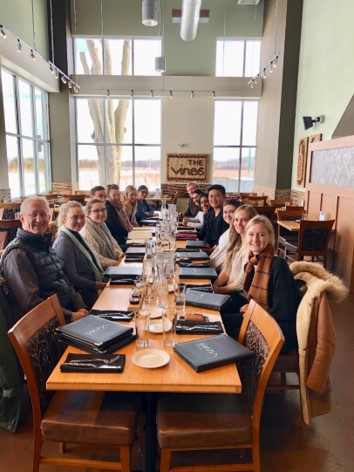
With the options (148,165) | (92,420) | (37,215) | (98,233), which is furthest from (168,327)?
(148,165)

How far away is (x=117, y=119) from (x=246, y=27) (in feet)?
13.8

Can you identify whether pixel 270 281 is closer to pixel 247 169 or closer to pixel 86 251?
pixel 86 251

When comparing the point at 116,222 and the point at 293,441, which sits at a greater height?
the point at 116,222

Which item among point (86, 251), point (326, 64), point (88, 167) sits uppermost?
point (326, 64)

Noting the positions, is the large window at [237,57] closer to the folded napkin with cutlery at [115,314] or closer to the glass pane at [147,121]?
the glass pane at [147,121]

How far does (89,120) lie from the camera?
34.2 ft

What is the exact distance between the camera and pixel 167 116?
400 inches

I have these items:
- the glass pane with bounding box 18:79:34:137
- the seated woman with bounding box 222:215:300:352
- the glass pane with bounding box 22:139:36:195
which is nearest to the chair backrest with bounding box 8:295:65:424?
the seated woman with bounding box 222:215:300:352

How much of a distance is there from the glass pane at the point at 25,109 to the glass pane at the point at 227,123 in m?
4.83

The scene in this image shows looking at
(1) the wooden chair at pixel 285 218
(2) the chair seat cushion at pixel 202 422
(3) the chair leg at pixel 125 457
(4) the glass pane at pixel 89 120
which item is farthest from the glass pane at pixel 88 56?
(3) the chair leg at pixel 125 457

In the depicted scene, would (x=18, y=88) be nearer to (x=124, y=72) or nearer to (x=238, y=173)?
(x=124, y=72)

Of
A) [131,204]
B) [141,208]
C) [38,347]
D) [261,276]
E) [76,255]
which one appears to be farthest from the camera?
[141,208]

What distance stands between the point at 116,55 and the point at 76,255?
8.76 meters

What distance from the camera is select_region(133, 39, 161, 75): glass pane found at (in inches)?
390
